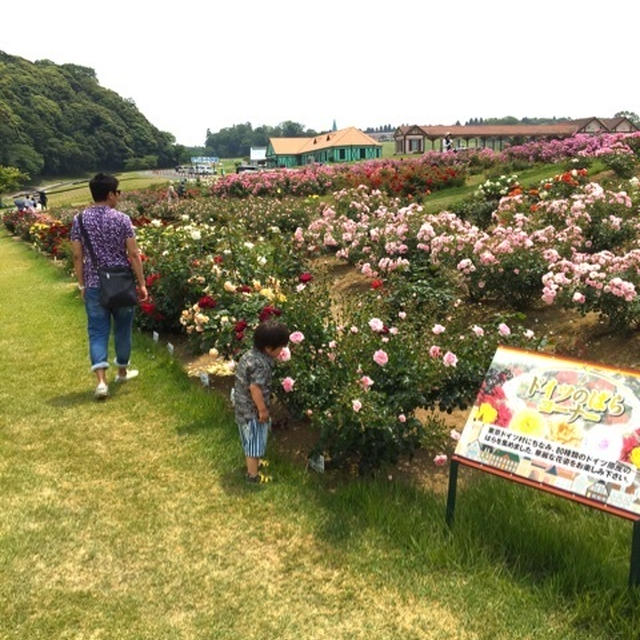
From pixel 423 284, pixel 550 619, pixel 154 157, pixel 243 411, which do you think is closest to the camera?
pixel 550 619

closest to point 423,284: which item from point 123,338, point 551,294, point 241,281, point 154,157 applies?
point 551,294

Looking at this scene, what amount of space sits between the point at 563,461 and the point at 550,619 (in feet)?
2.01

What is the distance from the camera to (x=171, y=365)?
17.3 ft

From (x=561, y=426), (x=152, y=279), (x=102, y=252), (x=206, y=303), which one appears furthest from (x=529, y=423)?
(x=152, y=279)

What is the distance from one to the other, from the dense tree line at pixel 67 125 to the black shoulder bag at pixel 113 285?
76509 millimetres

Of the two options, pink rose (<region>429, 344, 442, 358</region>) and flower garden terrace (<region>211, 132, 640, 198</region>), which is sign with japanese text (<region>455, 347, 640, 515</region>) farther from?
flower garden terrace (<region>211, 132, 640, 198</region>)

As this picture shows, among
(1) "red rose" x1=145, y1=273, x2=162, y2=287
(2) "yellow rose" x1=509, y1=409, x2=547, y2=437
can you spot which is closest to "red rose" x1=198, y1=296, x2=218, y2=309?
(1) "red rose" x1=145, y1=273, x2=162, y2=287

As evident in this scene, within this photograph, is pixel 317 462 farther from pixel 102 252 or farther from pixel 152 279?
pixel 152 279

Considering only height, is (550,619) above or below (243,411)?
below

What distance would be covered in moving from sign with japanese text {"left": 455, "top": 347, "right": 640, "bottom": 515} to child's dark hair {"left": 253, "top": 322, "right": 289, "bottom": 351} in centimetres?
113

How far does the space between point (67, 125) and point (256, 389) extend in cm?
9464

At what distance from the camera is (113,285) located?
14.4 feet

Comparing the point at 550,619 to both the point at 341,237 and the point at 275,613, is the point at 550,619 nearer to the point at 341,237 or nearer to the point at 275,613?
the point at 275,613

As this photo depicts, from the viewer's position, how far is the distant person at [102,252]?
430 cm
